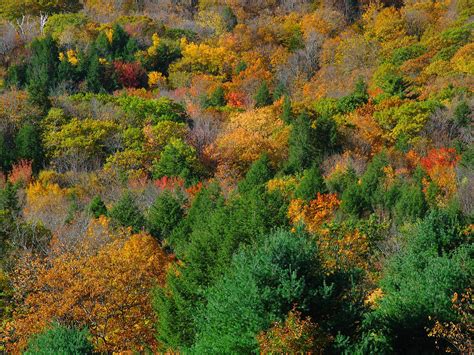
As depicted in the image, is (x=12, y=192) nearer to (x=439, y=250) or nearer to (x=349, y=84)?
(x=439, y=250)

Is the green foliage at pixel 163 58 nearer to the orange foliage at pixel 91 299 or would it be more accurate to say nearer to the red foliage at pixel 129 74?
the red foliage at pixel 129 74

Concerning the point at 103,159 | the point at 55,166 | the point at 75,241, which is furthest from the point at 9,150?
the point at 75,241

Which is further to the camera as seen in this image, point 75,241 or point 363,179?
point 363,179

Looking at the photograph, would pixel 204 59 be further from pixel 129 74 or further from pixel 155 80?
pixel 129 74

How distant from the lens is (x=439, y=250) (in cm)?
2475

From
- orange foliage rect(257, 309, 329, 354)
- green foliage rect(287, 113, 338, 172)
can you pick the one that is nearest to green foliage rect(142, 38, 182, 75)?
green foliage rect(287, 113, 338, 172)

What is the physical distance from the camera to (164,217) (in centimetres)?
3678

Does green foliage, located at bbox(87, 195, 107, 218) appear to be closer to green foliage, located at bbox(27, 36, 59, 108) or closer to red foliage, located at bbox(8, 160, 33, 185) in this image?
red foliage, located at bbox(8, 160, 33, 185)

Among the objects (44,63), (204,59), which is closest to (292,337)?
(44,63)

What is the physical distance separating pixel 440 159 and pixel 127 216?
23013 millimetres

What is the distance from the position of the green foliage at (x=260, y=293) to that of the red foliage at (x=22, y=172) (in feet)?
110

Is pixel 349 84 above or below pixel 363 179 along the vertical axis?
below

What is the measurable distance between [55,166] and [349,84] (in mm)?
32949

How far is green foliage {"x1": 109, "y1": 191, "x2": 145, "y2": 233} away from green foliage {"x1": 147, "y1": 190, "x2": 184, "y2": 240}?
693 mm
